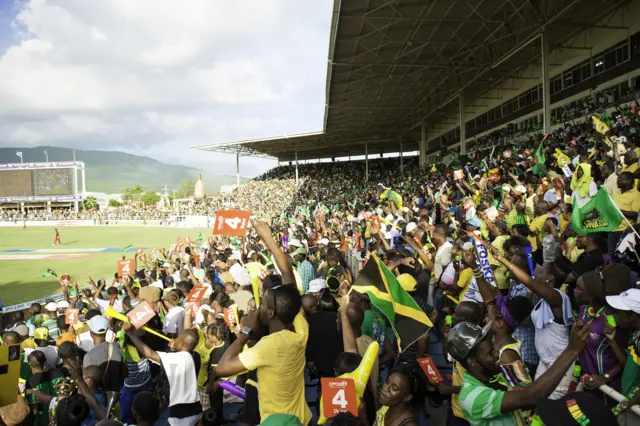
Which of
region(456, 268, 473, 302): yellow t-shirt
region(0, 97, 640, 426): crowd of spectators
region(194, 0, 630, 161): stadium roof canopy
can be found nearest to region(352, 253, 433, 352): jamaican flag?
region(0, 97, 640, 426): crowd of spectators

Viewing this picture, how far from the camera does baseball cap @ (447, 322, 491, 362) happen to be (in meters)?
2.67

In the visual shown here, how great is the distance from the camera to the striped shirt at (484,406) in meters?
2.50

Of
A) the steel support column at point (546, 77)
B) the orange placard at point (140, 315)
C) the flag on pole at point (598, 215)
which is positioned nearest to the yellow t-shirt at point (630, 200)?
the flag on pole at point (598, 215)

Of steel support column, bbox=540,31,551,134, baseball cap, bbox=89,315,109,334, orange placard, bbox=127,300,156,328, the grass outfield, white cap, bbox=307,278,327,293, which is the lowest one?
the grass outfield

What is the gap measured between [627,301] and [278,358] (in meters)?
2.18

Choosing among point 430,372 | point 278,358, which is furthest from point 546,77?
point 278,358

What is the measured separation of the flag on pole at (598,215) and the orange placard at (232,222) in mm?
4537

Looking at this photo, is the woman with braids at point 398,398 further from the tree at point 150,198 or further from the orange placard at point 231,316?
the tree at point 150,198

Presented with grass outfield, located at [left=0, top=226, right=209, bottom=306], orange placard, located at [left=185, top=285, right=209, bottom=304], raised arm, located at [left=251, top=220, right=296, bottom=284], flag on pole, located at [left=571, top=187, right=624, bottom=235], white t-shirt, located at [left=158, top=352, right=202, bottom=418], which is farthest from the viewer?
grass outfield, located at [left=0, top=226, right=209, bottom=306]

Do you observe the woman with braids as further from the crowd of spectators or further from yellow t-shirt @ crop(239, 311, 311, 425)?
yellow t-shirt @ crop(239, 311, 311, 425)

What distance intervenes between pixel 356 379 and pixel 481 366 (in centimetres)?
84

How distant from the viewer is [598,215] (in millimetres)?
4449

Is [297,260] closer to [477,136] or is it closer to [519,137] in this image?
[519,137]

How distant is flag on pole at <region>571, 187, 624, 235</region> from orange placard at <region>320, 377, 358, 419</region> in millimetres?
2972
